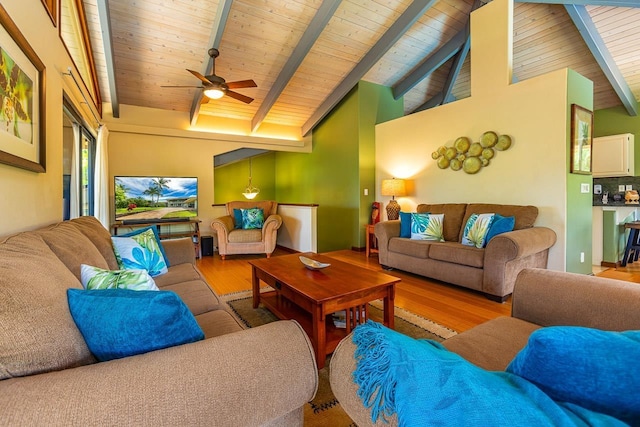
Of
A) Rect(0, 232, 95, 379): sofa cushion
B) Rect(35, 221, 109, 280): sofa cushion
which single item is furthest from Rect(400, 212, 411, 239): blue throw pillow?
Rect(0, 232, 95, 379): sofa cushion

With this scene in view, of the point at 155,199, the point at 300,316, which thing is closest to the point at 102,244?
the point at 300,316

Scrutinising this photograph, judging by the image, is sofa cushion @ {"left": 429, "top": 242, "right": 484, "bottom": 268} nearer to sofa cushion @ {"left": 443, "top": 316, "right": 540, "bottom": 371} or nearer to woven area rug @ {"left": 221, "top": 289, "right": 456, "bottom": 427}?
woven area rug @ {"left": 221, "top": 289, "right": 456, "bottom": 427}

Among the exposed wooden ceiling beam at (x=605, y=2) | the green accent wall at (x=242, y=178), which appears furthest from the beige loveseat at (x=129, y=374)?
the green accent wall at (x=242, y=178)

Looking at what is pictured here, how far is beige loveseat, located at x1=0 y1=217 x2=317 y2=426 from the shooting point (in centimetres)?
59

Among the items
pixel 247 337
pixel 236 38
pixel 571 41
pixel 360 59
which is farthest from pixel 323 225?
pixel 247 337

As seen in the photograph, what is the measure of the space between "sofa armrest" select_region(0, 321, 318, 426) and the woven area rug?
75cm

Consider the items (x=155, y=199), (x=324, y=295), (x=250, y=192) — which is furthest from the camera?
(x=250, y=192)

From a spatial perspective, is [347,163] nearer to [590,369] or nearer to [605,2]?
[605,2]

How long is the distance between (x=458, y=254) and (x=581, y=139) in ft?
6.35

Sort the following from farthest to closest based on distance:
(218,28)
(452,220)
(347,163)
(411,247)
A: (347,163) → (452,220) → (411,247) → (218,28)

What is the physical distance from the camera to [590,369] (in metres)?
0.55

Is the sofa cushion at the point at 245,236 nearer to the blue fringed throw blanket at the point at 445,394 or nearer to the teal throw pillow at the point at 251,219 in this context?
the teal throw pillow at the point at 251,219

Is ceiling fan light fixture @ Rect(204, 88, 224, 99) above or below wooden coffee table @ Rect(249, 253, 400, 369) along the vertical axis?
above

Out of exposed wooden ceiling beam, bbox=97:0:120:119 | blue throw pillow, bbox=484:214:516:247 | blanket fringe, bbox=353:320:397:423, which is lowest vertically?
blanket fringe, bbox=353:320:397:423
